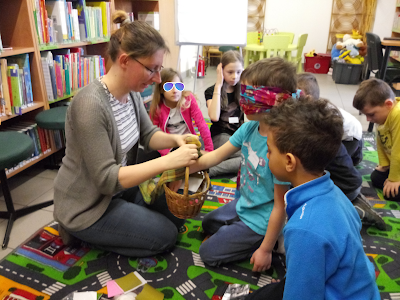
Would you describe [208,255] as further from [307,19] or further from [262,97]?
[307,19]

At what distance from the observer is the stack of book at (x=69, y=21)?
7.30ft

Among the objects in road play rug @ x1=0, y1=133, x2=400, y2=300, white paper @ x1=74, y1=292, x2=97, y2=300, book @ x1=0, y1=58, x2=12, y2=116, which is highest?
book @ x1=0, y1=58, x2=12, y2=116

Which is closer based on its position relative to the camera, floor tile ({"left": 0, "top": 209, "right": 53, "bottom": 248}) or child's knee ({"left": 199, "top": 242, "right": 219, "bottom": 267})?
child's knee ({"left": 199, "top": 242, "right": 219, "bottom": 267})

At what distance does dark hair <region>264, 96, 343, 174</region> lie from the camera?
871 mm

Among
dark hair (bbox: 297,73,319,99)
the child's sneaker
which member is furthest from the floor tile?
the child's sneaker

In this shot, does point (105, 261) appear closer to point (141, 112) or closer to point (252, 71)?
point (141, 112)

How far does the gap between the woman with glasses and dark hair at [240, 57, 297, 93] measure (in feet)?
1.22

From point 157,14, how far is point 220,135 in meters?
1.97

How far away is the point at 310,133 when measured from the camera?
0.87 meters

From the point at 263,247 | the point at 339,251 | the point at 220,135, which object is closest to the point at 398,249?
the point at 263,247

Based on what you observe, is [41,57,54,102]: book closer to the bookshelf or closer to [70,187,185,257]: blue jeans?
[70,187,185,257]: blue jeans

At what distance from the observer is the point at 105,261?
151cm

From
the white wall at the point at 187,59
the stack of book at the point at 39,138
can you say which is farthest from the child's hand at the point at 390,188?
the white wall at the point at 187,59

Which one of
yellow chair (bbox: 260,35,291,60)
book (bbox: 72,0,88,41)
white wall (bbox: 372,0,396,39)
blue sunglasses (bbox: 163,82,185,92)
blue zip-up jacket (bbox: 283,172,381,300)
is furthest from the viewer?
white wall (bbox: 372,0,396,39)
